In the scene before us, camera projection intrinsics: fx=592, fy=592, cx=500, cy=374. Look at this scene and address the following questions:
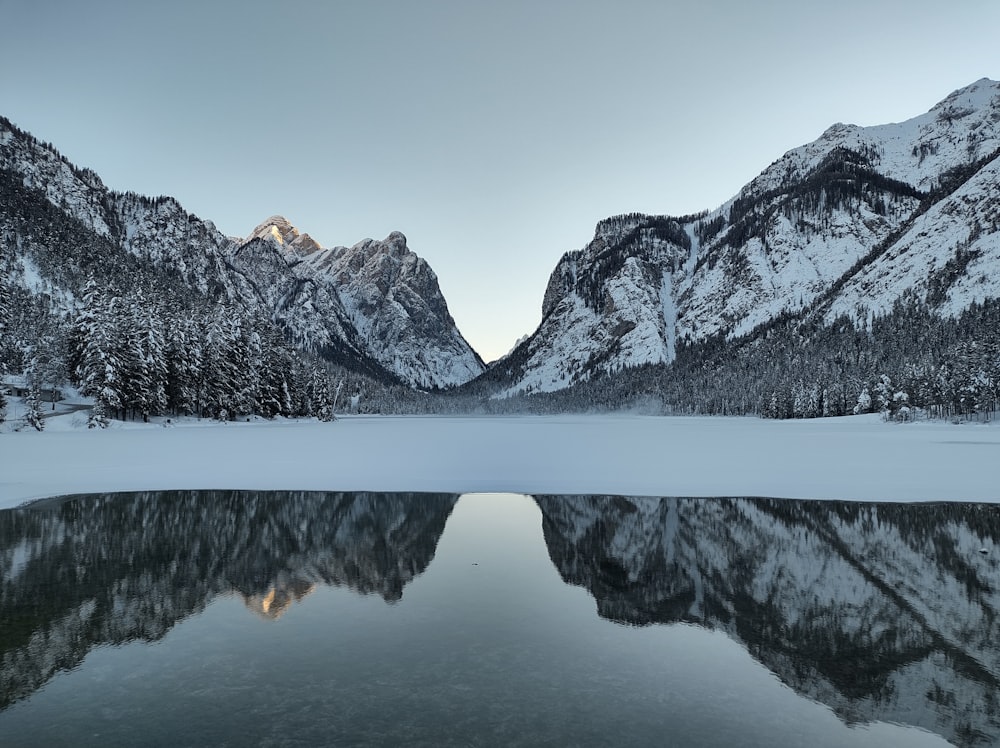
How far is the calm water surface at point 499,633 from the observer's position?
23.6 ft

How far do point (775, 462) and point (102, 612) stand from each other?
36868 mm

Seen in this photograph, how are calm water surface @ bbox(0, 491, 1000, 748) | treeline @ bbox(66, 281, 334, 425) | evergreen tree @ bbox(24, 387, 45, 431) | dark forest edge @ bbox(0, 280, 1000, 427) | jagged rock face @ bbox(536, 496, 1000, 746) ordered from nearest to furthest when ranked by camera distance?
calm water surface @ bbox(0, 491, 1000, 748) < jagged rock face @ bbox(536, 496, 1000, 746) < evergreen tree @ bbox(24, 387, 45, 431) < treeline @ bbox(66, 281, 334, 425) < dark forest edge @ bbox(0, 280, 1000, 427)

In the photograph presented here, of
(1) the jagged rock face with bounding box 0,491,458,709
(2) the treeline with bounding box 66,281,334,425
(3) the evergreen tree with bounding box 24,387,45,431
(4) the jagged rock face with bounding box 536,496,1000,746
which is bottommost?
(4) the jagged rock face with bounding box 536,496,1000,746

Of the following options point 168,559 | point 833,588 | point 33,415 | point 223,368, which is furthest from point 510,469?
point 223,368

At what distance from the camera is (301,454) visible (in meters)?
43.0

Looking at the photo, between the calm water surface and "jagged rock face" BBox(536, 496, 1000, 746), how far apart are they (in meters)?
0.07

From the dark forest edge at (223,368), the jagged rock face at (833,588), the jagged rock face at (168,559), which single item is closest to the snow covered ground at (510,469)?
the jagged rock face at (168,559)

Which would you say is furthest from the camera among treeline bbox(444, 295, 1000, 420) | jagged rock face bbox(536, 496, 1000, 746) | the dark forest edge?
treeline bbox(444, 295, 1000, 420)

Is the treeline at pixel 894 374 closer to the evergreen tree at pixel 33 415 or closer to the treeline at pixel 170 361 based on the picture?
the treeline at pixel 170 361

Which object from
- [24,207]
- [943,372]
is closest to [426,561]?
[943,372]

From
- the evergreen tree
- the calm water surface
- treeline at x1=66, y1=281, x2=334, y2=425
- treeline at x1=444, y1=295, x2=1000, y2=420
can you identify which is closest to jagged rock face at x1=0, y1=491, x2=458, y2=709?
the calm water surface

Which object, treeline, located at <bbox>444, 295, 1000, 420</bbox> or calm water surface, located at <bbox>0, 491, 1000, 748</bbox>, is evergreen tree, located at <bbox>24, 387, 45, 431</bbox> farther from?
treeline, located at <bbox>444, 295, 1000, 420</bbox>

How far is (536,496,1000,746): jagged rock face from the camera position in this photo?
329 inches

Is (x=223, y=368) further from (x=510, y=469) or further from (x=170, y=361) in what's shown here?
(x=510, y=469)
